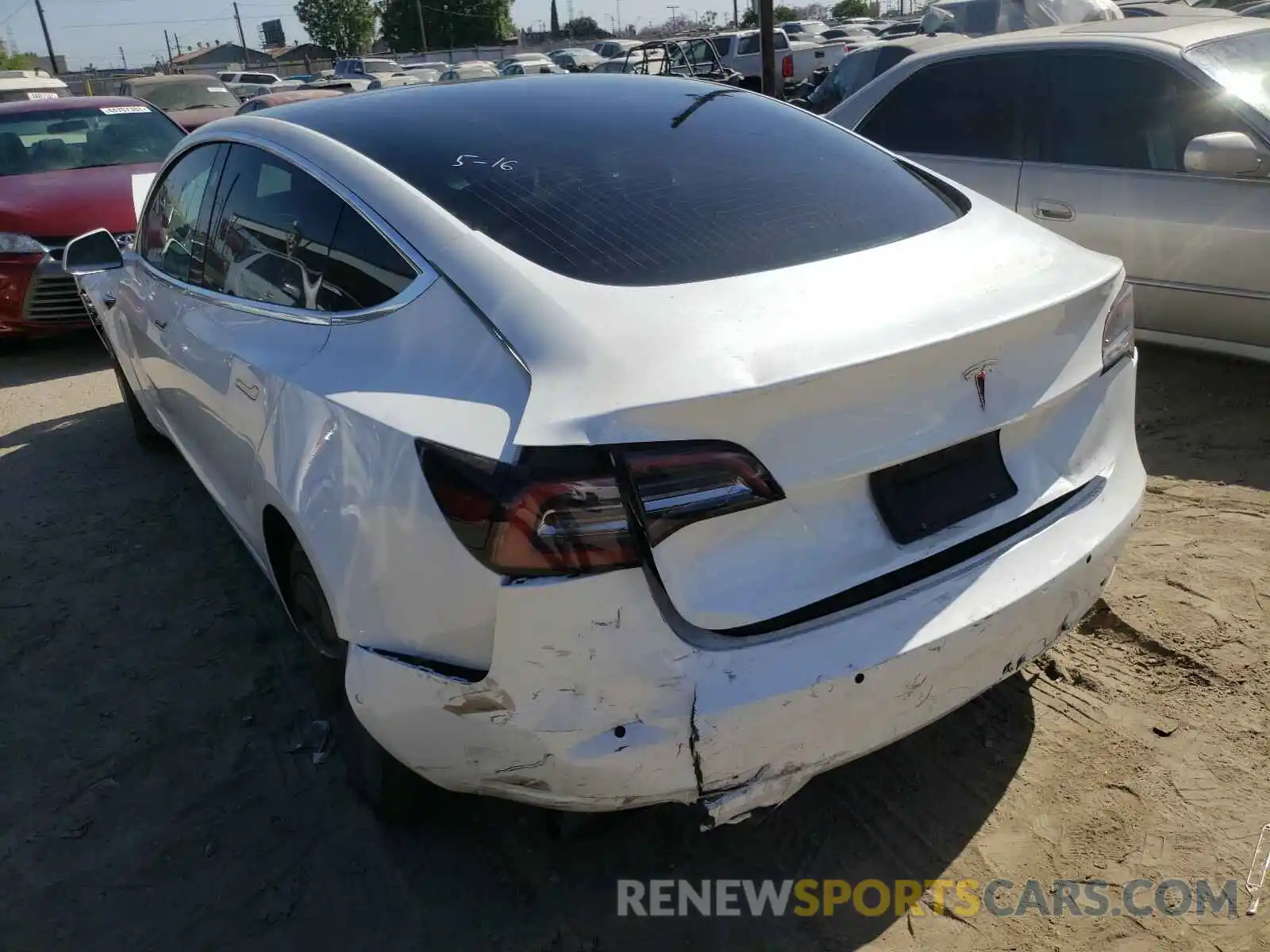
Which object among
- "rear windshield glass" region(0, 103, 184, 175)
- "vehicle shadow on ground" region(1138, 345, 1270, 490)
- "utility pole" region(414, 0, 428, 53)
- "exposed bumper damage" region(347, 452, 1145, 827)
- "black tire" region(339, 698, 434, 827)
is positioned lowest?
"vehicle shadow on ground" region(1138, 345, 1270, 490)

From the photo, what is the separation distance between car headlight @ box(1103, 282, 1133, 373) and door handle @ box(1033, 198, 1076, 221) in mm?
2493

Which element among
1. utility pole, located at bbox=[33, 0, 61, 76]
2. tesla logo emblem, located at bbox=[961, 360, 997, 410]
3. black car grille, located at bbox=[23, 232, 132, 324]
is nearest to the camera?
tesla logo emblem, located at bbox=[961, 360, 997, 410]

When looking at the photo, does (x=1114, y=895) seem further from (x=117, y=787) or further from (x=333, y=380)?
(x=117, y=787)

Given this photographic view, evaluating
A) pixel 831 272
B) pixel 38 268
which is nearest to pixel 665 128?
pixel 831 272

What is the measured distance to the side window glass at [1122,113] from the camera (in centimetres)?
445

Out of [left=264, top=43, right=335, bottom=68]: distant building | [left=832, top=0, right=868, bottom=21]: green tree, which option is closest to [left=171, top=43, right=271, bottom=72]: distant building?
[left=264, top=43, right=335, bottom=68]: distant building

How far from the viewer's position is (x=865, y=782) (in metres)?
2.57

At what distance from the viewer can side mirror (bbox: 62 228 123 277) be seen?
4.19m

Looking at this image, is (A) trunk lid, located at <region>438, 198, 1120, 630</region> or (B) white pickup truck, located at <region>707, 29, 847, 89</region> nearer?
(A) trunk lid, located at <region>438, 198, 1120, 630</region>

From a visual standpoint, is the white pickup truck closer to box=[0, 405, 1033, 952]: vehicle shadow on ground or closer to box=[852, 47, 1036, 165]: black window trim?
box=[852, 47, 1036, 165]: black window trim

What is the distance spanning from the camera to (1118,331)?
2398 mm

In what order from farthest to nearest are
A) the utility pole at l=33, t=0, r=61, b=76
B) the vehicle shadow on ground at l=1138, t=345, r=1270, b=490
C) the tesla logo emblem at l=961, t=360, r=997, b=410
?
the utility pole at l=33, t=0, r=61, b=76
the vehicle shadow on ground at l=1138, t=345, r=1270, b=490
the tesla logo emblem at l=961, t=360, r=997, b=410

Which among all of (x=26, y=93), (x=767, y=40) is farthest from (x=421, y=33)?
(x=767, y=40)

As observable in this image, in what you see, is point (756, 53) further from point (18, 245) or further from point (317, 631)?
point (317, 631)
